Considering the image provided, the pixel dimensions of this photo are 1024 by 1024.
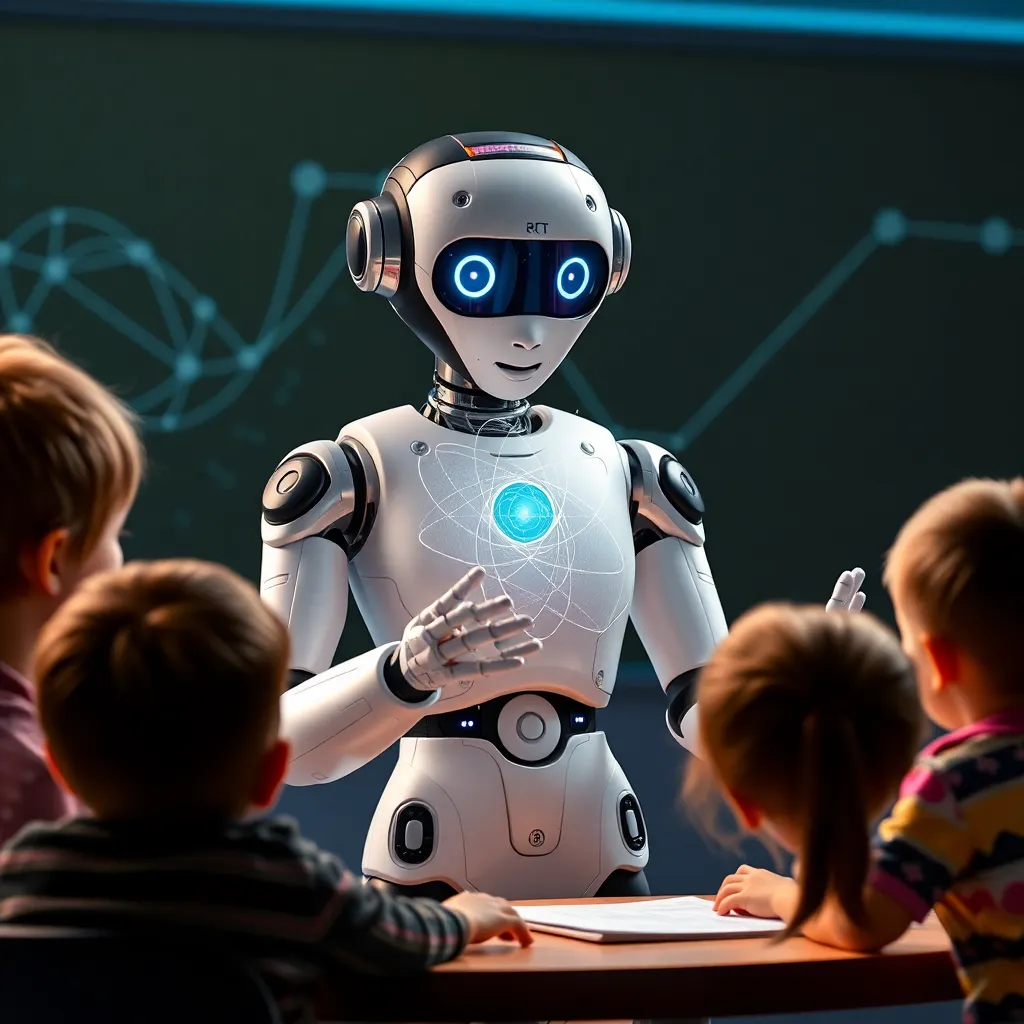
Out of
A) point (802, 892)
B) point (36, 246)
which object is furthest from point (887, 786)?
point (36, 246)

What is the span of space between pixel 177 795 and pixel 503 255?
100cm

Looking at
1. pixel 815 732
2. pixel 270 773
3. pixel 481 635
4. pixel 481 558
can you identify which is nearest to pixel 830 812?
pixel 815 732

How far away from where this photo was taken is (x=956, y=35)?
119 inches

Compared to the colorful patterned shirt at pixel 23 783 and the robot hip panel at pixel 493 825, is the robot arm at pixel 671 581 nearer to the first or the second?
the robot hip panel at pixel 493 825

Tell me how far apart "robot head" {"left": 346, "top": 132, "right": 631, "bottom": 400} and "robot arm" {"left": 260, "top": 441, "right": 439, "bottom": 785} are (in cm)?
22

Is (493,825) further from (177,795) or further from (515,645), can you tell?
(177,795)

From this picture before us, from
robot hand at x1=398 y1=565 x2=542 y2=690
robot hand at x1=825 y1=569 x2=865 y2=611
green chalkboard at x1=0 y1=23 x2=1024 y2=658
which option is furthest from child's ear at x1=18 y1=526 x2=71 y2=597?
green chalkboard at x1=0 y1=23 x2=1024 y2=658

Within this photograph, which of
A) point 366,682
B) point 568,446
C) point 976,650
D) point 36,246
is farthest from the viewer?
point 36,246

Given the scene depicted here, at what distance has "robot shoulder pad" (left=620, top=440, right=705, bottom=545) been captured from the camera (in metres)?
2.02

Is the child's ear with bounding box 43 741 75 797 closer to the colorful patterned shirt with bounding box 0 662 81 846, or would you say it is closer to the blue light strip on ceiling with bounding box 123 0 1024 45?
the colorful patterned shirt with bounding box 0 662 81 846

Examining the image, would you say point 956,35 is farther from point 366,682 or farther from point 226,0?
point 366,682

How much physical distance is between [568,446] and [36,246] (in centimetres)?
126

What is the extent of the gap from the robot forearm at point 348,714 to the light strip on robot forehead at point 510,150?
0.65 metres

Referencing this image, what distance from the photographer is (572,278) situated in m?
1.93
